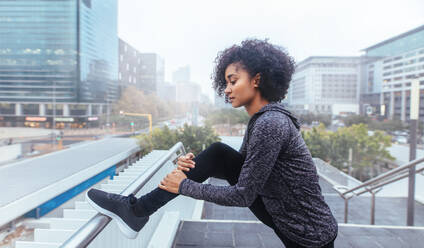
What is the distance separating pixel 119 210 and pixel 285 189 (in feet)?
1.54

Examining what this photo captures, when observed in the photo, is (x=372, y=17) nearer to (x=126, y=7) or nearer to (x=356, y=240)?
(x=126, y=7)

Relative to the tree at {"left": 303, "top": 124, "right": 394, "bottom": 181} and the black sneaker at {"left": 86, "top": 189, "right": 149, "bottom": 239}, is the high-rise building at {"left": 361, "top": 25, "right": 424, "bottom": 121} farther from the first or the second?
the black sneaker at {"left": 86, "top": 189, "right": 149, "bottom": 239}

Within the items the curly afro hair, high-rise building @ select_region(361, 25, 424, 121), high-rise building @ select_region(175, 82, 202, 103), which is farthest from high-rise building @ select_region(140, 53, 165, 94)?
high-rise building @ select_region(361, 25, 424, 121)

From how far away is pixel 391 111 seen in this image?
10188 millimetres

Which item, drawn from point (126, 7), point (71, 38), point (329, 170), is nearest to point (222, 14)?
point (126, 7)

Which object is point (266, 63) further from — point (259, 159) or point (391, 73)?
point (391, 73)

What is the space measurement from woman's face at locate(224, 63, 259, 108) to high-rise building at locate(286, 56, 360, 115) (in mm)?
8129

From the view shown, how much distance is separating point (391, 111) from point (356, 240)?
1053cm

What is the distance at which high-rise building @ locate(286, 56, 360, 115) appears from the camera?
364 inches

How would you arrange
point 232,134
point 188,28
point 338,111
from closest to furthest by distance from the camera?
point 232,134 → point 188,28 → point 338,111

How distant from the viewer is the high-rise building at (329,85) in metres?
9.24

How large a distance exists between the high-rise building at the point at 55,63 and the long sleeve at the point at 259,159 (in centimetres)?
552

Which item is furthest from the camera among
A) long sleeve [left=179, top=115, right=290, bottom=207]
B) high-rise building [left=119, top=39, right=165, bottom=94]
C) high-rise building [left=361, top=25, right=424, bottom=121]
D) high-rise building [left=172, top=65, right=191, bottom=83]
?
high-rise building [left=361, top=25, right=424, bottom=121]

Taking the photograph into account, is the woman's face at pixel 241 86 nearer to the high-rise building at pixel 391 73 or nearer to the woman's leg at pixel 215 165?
the woman's leg at pixel 215 165
